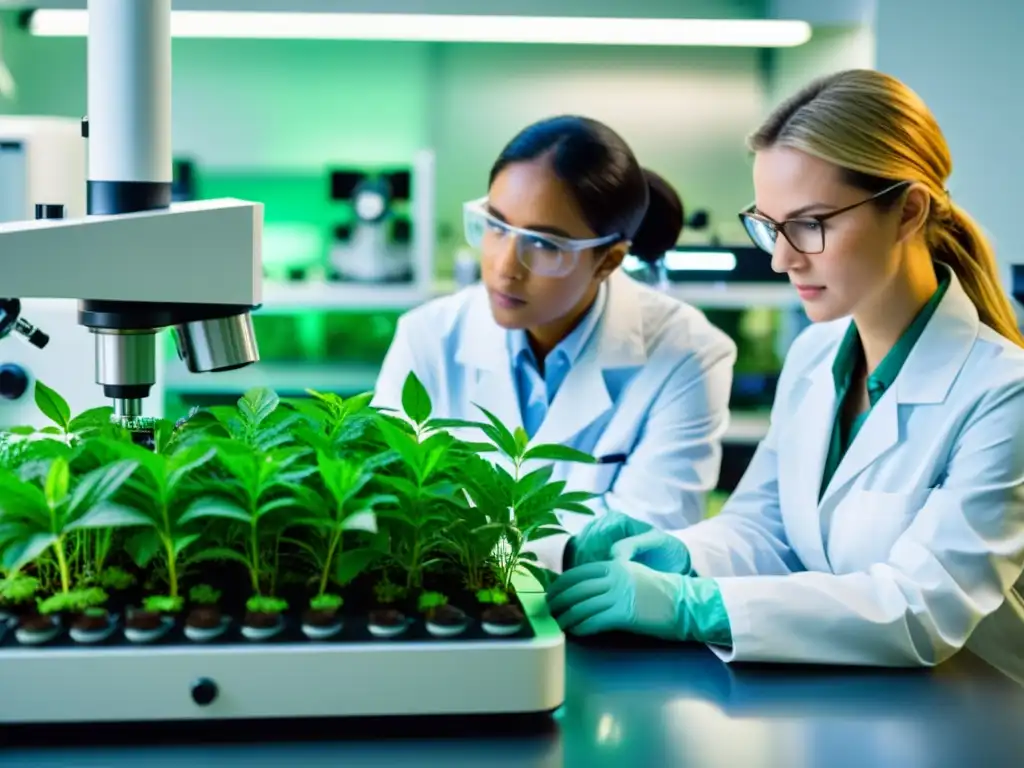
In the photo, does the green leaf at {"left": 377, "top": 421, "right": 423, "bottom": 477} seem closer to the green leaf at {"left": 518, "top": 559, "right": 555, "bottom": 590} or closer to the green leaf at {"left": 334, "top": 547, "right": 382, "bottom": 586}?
the green leaf at {"left": 334, "top": 547, "right": 382, "bottom": 586}

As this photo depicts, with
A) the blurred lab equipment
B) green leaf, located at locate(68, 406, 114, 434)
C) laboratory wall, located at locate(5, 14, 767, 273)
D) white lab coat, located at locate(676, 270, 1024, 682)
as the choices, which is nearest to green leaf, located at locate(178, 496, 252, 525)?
green leaf, located at locate(68, 406, 114, 434)

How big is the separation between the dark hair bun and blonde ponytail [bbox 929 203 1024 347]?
0.76 meters

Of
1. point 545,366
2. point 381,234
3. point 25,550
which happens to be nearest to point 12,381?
point 545,366

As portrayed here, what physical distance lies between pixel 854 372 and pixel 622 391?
1.79 ft

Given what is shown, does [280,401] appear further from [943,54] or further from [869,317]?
[943,54]

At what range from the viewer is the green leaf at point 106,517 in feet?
3.13

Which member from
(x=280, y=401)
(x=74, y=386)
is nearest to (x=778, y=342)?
(x=74, y=386)

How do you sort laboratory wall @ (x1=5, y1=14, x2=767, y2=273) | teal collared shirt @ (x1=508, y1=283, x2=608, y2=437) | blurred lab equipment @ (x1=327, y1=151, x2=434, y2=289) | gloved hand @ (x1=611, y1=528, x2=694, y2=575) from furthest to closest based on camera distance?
laboratory wall @ (x1=5, y1=14, x2=767, y2=273) → blurred lab equipment @ (x1=327, y1=151, x2=434, y2=289) → teal collared shirt @ (x1=508, y1=283, x2=608, y2=437) → gloved hand @ (x1=611, y1=528, x2=694, y2=575)

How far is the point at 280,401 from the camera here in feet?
4.32

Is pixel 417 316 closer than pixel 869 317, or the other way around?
pixel 869 317

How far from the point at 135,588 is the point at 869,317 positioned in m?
1.07

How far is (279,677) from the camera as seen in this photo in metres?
0.99

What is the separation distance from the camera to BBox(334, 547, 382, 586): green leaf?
1.03 m

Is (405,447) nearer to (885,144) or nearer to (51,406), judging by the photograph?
(51,406)
